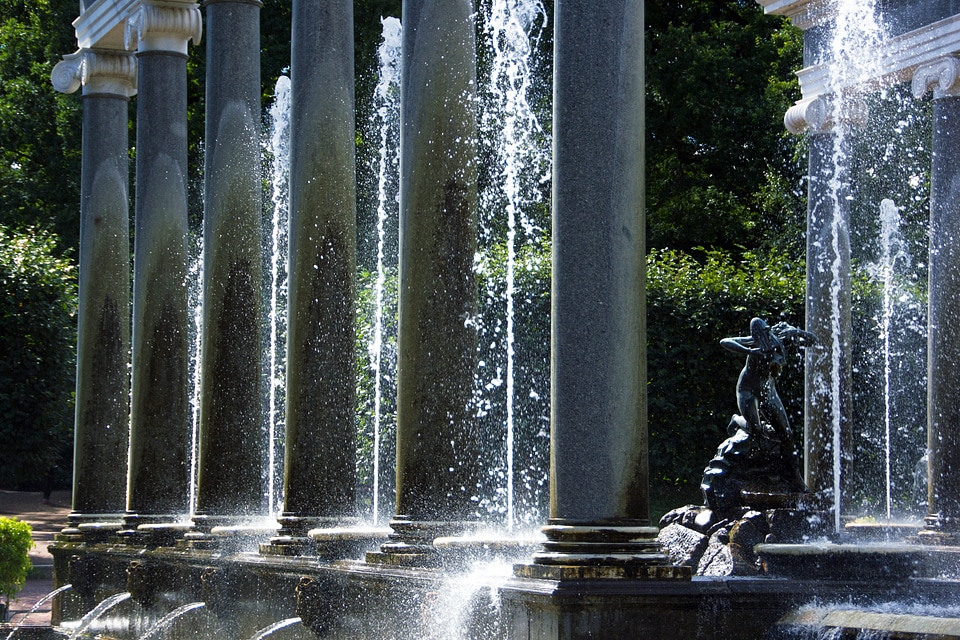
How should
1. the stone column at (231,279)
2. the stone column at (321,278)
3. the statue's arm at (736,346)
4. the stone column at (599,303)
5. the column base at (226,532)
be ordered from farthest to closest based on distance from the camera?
the stone column at (231,279)
the column base at (226,532)
the statue's arm at (736,346)
the stone column at (321,278)
the stone column at (599,303)

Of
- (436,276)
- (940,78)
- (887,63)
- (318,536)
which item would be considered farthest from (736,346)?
(887,63)

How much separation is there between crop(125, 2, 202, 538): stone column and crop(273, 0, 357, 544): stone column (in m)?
7.16

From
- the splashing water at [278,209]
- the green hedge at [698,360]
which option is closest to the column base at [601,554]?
the splashing water at [278,209]

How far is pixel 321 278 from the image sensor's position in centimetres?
2145

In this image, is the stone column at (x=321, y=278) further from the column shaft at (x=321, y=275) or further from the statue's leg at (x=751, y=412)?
the statue's leg at (x=751, y=412)

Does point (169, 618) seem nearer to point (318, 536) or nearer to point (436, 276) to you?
point (318, 536)

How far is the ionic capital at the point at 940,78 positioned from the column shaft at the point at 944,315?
161 millimetres

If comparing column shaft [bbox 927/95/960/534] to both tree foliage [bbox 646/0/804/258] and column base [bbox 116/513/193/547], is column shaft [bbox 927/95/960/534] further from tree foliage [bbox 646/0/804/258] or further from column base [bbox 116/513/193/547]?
tree foliage [bbox 646/0/804/258]

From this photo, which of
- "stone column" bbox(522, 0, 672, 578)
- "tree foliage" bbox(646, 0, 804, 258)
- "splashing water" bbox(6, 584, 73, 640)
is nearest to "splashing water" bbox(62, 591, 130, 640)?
"splashing water" bbox(6, 584, 73, 640)

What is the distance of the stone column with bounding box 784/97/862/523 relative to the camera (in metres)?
29.0

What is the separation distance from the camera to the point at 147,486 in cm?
2812

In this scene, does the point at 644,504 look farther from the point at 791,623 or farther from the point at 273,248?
the point at 273,248

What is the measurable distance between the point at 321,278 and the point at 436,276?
3.51 meters

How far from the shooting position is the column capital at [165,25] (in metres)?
28.2
